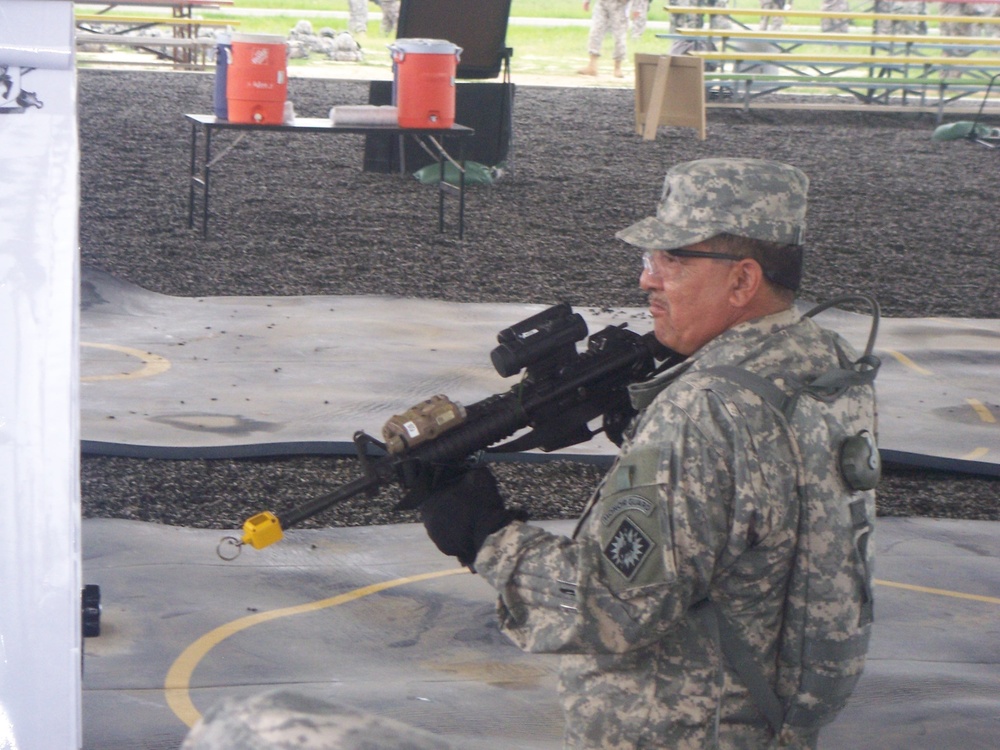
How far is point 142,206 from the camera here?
9.66 m

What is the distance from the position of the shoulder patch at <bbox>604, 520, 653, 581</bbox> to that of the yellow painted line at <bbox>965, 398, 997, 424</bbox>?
4.38 metres

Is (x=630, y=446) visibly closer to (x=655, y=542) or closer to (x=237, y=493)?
(x=655, y=542)

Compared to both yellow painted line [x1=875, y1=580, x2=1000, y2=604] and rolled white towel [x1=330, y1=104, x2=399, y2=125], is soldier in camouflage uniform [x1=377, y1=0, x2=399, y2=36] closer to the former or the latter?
rolled white towel [x1=330, y1=104, x2=399, y2=125]

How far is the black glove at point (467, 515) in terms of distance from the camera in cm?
200

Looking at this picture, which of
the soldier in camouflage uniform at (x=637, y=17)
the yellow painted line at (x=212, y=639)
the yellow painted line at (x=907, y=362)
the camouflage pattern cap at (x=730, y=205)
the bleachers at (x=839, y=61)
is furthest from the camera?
the soldier in camouflage uniform at (x=637, y=17)

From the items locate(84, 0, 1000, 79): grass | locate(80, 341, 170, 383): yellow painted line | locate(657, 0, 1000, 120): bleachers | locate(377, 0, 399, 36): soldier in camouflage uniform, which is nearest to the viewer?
locate(80, 341, 170, 383): yellow painted line

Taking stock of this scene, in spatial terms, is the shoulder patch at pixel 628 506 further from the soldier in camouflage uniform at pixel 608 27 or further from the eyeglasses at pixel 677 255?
the soldier in camouflage uniform at pixel 608 27

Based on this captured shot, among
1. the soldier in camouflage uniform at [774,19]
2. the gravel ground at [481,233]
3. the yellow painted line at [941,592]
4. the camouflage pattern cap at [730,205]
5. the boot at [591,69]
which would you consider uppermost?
the soldier in camouflage uniform at [774,19]

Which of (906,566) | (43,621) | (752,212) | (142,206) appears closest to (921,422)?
(906,566)

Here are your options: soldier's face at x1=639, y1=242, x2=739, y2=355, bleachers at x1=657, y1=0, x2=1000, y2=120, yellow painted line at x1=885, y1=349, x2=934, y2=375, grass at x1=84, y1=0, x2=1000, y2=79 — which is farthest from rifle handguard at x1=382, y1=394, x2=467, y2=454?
grass at x1=84, y1=0, x2=1000, y2=79

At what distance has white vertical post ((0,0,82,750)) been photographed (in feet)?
5.83

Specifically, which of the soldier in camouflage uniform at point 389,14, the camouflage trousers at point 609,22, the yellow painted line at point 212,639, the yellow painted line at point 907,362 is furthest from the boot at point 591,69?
the yellow painted line at point 212,639

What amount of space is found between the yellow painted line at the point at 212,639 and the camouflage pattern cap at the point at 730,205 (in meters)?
1.75

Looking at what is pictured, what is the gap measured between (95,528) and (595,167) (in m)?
9.14
